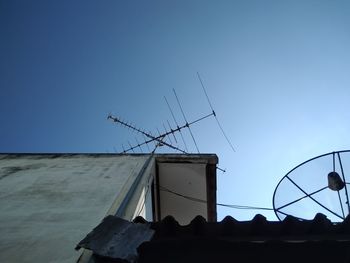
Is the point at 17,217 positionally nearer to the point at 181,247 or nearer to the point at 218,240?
the point at 181,247

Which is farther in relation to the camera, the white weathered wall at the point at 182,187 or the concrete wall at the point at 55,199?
the white weathered wall at the point at 182,187

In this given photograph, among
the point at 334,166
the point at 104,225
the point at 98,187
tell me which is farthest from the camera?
the point at 98,187

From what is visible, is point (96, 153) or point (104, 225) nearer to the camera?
point (104, 225)

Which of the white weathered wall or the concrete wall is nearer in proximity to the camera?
the concrete wall

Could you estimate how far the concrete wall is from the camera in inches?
142

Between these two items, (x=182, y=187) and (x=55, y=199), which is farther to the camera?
(x=182, y=187)

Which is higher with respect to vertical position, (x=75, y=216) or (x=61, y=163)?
(x=61, y=163)

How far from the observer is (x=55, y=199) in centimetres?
500

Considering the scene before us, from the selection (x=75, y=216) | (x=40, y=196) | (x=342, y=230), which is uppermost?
(x=40, y=196)

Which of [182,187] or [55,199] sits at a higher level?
[182,187]

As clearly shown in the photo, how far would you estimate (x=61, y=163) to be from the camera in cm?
727

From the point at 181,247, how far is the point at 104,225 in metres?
0.79

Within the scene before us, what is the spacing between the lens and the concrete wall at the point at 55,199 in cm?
360

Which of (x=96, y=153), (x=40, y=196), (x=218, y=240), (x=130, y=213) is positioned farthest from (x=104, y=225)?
(x=96, y=153)
